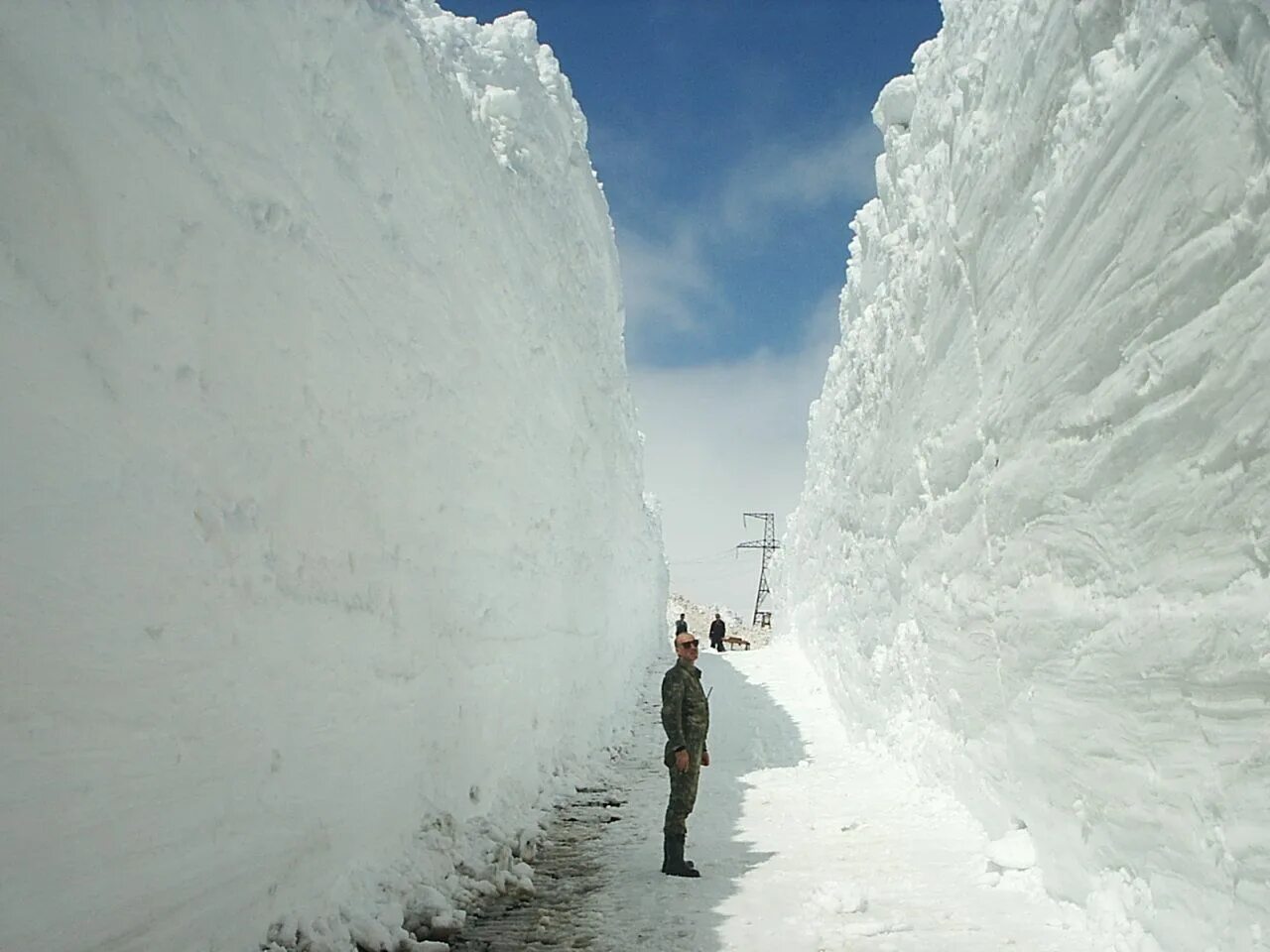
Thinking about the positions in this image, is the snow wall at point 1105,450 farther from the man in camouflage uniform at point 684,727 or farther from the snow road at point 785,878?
the man in camouflage uniform at point 684,727

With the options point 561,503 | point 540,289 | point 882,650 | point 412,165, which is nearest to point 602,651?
point 561,503

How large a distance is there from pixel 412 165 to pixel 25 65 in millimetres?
3665

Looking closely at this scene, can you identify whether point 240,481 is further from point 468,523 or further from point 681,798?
point 681,798

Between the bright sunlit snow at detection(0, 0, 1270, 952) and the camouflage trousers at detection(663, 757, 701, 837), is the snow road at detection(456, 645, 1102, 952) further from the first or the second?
the camouflage trousers at detection(663, 757, 701, 837)

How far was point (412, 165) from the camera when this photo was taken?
618 centimetres

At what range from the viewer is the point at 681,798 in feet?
18.3

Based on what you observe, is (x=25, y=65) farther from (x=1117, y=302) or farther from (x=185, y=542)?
(x=1117, y=302)

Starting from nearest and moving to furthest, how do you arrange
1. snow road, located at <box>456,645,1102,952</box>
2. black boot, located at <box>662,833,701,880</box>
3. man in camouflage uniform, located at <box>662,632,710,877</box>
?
snow road, located at <box>456,645,1102,952</box> → black boot, located at <box>662,833,701,880</box> → man in camouflage uniform, located at <box>662,632,710,877</box>

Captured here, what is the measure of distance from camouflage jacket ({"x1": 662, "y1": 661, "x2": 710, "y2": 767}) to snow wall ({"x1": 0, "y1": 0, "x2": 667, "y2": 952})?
4.59 feet

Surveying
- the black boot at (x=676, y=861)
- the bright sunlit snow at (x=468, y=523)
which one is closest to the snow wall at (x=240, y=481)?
the bright sunlit snow at (x=468, y=523)

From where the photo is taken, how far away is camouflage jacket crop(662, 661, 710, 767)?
5.80 meters

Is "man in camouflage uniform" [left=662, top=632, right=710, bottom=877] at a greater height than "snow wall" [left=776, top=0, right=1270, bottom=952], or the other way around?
"snow wall" [left=776, top=0, right=1270, bottom=952]

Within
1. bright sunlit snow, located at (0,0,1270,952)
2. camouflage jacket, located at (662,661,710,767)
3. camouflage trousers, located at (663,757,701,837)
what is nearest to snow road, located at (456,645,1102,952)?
bright sunlit snow, located at (0,0,1270,952)

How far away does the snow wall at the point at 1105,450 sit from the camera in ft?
9.89
